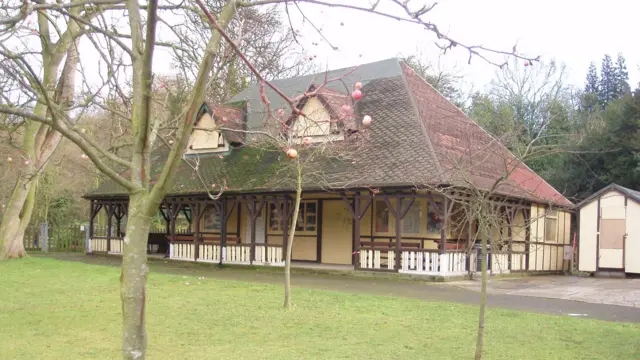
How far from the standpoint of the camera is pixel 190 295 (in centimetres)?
1259

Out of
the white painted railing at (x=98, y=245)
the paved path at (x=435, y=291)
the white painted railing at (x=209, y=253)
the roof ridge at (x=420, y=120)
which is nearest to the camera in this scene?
the paved path at (x=435, y=291)

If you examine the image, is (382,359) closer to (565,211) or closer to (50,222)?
(565,211)

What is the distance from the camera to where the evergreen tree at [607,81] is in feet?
167

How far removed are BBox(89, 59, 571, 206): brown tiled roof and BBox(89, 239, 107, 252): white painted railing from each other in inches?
109

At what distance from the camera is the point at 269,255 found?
844 inches

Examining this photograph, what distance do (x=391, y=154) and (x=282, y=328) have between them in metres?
10.7

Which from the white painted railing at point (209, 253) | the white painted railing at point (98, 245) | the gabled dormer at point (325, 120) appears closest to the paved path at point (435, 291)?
the white painted railing at point (209, 253)

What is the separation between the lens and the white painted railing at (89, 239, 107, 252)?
91.6ft

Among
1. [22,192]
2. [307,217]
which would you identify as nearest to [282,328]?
[307,217]

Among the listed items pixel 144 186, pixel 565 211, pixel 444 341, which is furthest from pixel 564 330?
pixel 565 211

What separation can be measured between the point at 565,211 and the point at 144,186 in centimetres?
2482

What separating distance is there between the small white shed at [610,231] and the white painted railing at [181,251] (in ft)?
48.5

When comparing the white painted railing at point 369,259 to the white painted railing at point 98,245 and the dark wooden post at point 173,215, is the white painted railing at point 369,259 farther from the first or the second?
the white painted railing at point 98,245

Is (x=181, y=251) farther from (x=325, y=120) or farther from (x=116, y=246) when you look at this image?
(x=325, y=120)
